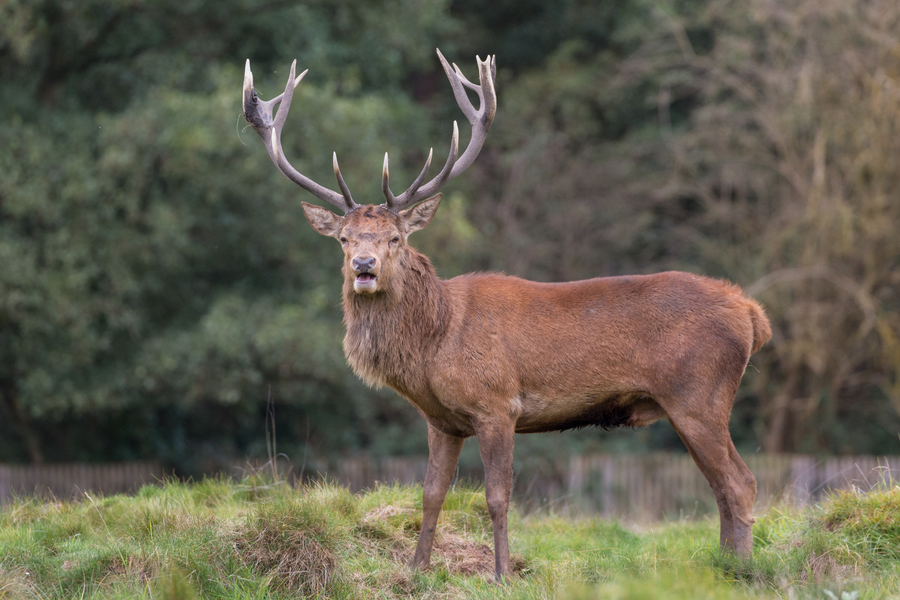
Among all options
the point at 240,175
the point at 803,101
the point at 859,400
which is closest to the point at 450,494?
the point at 240,175

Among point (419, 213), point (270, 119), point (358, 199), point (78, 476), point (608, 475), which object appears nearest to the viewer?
point (419, 213)

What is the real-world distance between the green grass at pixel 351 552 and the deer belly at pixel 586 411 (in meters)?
0.82

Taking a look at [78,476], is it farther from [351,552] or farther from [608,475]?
[351,552]

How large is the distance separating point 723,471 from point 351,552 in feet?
7.81

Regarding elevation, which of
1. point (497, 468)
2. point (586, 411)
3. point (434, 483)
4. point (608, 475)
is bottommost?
point (608, 475)

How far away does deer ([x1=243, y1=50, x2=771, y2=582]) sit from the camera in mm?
6242

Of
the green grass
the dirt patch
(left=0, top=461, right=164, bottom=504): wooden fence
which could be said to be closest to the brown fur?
the dirt patch

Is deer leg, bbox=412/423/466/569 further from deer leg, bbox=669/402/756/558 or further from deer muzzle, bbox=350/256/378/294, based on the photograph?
deer leg, bbox=669/402/756/558

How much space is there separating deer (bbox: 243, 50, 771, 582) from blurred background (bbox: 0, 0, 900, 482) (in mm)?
8795

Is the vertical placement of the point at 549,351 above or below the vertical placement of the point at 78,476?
above

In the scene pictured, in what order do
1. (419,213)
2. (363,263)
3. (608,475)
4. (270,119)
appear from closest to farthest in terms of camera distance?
(363,263)
(419,213)
(270,119)
(608,475)

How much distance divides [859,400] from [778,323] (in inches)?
91.7

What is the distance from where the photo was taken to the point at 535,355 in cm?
638

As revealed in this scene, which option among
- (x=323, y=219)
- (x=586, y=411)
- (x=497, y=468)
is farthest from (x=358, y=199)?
(x=497, y=468)
